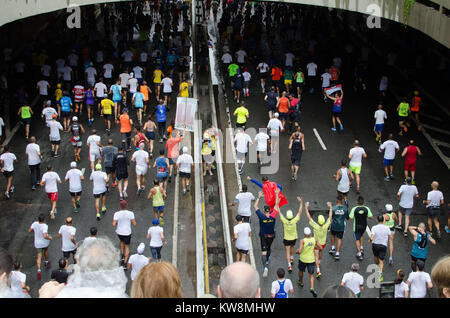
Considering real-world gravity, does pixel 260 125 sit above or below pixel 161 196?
above

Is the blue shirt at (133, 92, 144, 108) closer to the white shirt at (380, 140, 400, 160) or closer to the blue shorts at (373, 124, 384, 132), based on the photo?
the blue shorts at (373, 124, 384, 132)

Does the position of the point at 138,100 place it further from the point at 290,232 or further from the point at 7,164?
the point at 290,232

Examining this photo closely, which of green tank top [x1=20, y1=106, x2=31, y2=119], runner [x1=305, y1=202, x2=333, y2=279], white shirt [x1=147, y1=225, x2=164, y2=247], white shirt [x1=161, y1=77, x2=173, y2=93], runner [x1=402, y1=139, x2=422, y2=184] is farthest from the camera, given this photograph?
white shirt [x1=161, y1=77, x2=173, y2=93]

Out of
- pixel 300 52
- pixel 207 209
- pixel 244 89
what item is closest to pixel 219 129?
pixel 244 89

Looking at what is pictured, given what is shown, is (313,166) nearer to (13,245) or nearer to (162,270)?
(13,245)

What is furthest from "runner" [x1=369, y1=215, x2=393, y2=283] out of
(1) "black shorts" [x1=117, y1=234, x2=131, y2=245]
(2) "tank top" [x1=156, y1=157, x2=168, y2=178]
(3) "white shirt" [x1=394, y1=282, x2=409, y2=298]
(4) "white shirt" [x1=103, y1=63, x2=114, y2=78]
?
(4) "white shirt" [x1=103, y1=63, x2=114, y2=78]

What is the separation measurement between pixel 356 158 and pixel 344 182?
3.94 ft

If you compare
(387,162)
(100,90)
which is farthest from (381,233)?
(100,90)

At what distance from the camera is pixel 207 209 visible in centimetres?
1756

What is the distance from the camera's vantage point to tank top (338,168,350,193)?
54.6 ft

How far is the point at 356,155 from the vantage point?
17.5 m

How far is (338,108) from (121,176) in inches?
351

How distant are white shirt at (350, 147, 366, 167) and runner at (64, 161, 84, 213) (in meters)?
7.68

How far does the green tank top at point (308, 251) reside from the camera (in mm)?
12812
